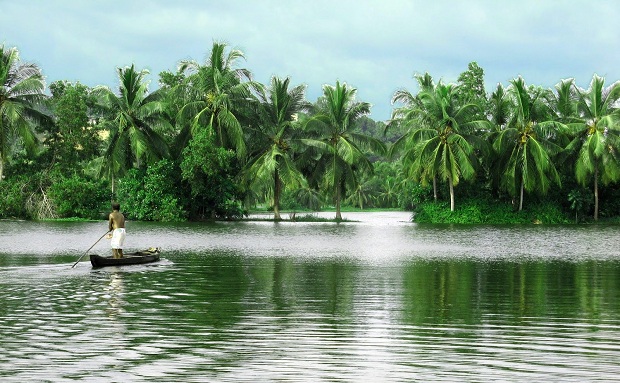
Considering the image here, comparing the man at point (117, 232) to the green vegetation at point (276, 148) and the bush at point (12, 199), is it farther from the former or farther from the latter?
the bush at point (12, 199)

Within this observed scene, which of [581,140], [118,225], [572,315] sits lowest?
[572,315]

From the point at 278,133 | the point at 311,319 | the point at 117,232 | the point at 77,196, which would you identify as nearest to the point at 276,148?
the point at 278,133

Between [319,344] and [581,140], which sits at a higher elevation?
[581,140]

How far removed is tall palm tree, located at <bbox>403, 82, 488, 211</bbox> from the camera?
167 feet

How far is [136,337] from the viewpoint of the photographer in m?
10.8

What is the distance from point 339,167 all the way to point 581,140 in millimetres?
14996

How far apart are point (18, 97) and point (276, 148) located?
15.5 m

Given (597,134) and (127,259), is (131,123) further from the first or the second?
(127,259)

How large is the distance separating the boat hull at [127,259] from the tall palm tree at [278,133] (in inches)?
1190

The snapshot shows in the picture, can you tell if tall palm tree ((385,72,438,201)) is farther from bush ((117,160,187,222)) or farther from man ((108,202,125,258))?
man ((108,202,125,258))

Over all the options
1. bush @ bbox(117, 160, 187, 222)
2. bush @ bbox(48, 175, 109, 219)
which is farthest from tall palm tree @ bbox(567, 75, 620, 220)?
bush @ bbox(48, 175, 109, 219)

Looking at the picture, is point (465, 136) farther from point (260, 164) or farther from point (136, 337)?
point (136, 337)

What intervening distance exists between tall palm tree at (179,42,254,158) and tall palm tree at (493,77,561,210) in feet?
A: 51.8

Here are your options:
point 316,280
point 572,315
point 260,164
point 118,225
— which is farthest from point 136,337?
point 260,164
